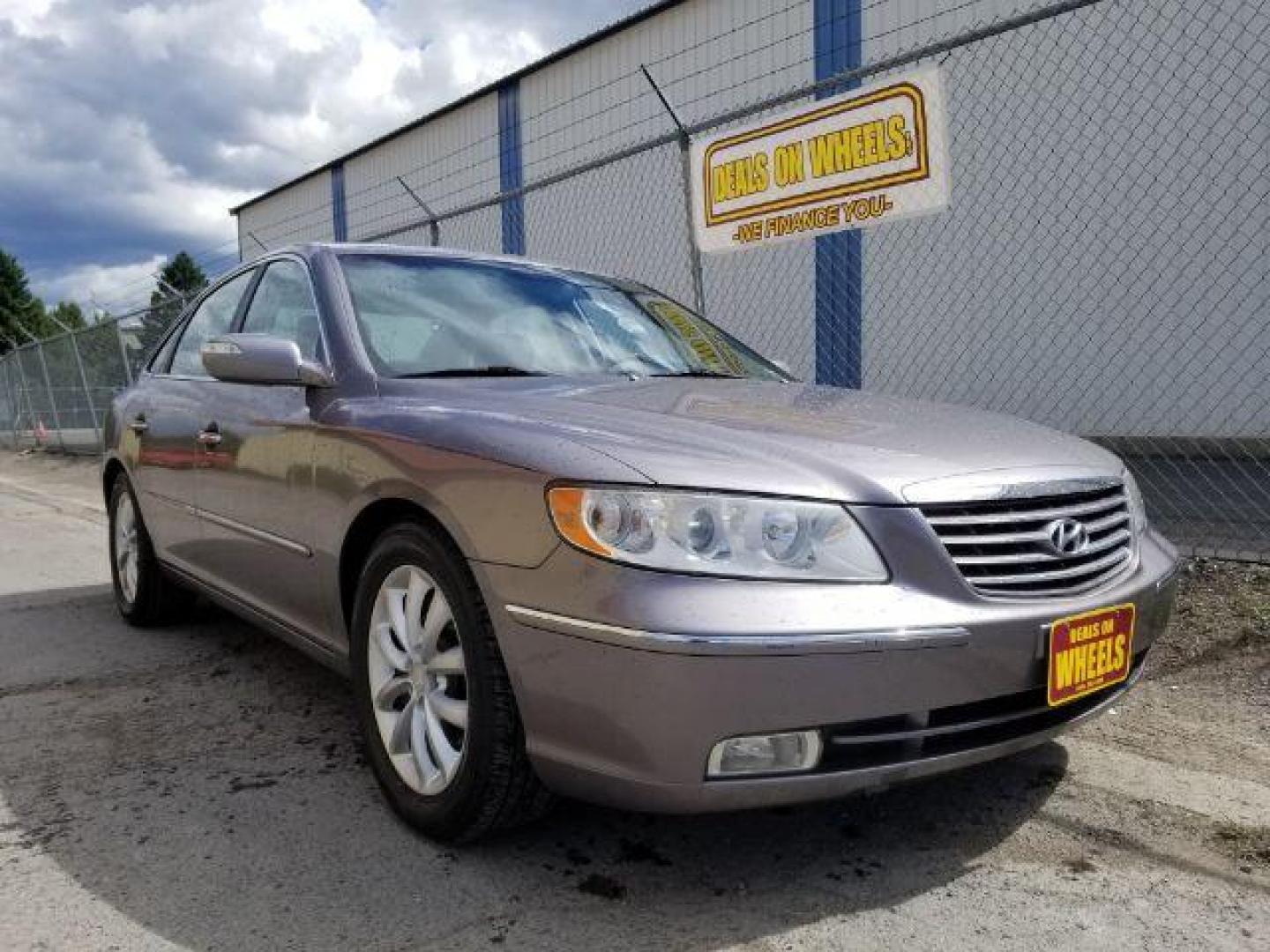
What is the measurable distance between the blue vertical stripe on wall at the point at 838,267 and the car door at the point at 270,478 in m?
7.34

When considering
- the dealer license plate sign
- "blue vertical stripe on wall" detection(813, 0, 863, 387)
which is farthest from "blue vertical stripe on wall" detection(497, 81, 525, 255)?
the dealer license plate sign

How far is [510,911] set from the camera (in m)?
2.19

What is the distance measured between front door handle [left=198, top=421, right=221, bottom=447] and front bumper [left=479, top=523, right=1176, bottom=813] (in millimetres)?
1789


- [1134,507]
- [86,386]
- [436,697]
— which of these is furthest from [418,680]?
[86,386]

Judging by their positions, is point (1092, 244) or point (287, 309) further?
point (1092, 244)

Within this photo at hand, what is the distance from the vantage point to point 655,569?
6.59 ft

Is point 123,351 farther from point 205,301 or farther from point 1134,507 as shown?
point 1134,507

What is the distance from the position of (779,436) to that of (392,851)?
4.28 feet

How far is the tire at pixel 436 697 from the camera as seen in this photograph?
2262mm

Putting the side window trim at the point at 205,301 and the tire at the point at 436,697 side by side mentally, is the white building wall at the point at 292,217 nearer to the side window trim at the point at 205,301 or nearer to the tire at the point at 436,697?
the side window trim at the point at 205,301

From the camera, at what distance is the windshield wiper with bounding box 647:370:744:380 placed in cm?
335

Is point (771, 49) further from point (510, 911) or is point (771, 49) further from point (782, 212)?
point (510, 911)

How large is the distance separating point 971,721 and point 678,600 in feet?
2.24

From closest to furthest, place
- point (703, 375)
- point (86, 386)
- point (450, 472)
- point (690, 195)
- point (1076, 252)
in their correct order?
1. point (450, 472)
2. point (703, 375)
3. point (690, 195)
4. point (1076, 252)
5. point (86, 386)
